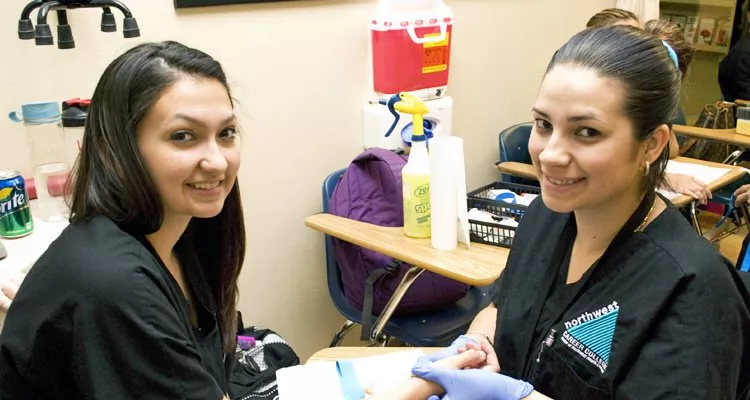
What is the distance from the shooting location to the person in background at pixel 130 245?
0.91 m

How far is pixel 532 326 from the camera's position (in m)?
1.26

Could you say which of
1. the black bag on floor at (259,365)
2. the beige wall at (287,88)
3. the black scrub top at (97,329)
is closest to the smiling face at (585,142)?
the black scrub top at (97,329)

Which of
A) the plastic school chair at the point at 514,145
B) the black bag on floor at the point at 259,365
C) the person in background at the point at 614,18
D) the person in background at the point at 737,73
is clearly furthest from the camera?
the person in background at the point at 737,73

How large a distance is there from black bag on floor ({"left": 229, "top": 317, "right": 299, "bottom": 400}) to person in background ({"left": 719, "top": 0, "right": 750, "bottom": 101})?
10.6 feet

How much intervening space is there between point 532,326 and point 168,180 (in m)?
0.73

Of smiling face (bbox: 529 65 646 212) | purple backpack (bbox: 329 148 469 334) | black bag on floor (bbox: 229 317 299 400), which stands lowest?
black bag on floor (bbox: 229 317 299 400)

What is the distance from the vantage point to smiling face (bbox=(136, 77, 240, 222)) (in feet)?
3.36

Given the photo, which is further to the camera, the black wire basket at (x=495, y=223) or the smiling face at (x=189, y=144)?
the black wire basket at (x=495, y=223)

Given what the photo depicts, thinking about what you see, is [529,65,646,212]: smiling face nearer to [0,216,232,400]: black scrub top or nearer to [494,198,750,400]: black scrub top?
[494,198,750,400]: black scrub top

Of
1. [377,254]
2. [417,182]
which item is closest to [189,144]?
[417,182]

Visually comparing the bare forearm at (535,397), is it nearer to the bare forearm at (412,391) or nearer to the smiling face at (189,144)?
the bare forearm at (412,391)

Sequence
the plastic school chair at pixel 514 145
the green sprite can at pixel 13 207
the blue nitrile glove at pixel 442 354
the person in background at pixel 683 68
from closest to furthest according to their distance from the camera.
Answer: the blue nitrile glove at pixel 442 354, the green sprite can at pixel 13 207, the person in background at pixel 683 68, the plastic school chair at pixel 514 145

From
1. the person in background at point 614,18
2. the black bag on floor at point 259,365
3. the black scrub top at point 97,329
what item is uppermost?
the person in background at point 614,18

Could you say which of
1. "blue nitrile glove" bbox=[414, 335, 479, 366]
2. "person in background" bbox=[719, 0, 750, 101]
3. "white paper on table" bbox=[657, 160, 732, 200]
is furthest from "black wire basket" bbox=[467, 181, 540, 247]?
"person in background" bbox=[719, 0, 750, 101]
